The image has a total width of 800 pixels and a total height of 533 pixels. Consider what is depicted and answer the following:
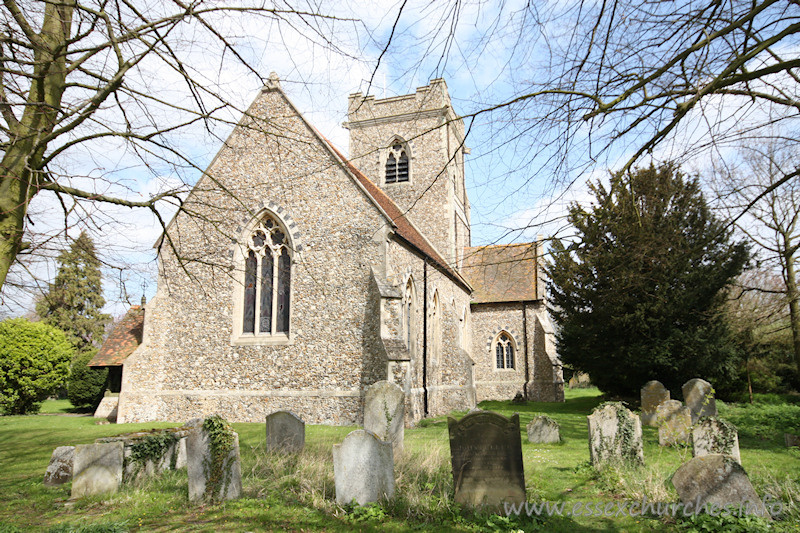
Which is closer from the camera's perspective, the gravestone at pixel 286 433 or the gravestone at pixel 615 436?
the gravestone at pixel 615 436

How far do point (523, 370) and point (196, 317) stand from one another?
15335 millimetres

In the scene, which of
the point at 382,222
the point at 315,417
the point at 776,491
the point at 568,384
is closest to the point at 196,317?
the point at 315,417

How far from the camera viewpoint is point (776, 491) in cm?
567

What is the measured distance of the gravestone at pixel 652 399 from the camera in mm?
13094

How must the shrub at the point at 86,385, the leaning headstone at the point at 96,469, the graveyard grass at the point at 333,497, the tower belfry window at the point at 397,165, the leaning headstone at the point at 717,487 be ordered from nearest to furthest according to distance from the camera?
the leaning headstone at the point at 717,487, the graveyard grass at the point at 333,497, the leaning headstone at the point at 96,469, the shrub at the point at 86,385, the tower belfry window at the point at 397,165

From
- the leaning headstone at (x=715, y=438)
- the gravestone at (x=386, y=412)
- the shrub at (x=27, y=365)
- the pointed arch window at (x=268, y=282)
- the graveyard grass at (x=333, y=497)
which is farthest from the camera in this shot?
the shrub at (x=27, y=365)

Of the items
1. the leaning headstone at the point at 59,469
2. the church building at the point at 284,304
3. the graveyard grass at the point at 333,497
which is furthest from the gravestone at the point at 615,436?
the leaning headstone at the point at 59,469

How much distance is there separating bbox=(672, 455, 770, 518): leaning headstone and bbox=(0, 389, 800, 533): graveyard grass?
192 millimetres

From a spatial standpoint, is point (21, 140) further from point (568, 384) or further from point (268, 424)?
point (568, 384)

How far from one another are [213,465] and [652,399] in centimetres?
1138

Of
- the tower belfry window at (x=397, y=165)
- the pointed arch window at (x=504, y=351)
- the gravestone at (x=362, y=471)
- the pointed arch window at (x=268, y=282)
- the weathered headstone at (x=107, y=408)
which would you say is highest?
the tower belfry window at (x=397, y=165)

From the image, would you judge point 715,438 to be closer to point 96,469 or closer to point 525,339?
point 96,469

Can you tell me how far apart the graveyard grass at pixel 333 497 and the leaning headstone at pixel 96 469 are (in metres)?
0.23

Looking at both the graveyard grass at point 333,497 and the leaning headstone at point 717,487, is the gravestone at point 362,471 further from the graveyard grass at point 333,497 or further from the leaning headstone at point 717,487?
the leaning headstone at point 717,487
